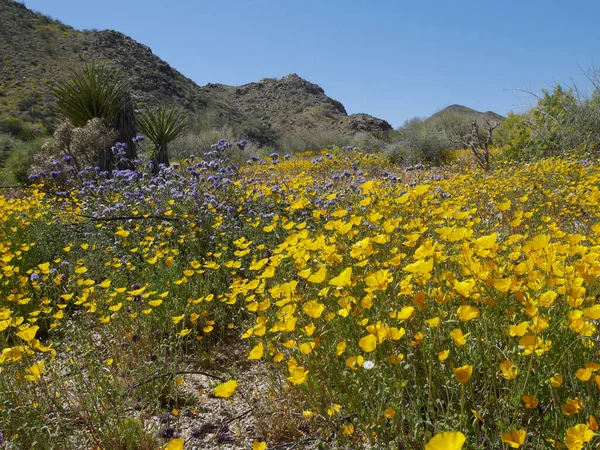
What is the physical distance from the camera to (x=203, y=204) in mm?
5031

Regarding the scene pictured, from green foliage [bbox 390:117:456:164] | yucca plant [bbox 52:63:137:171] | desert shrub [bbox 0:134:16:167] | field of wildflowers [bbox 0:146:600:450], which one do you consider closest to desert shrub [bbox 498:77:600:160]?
green foliage [bbox 390:117:456:164]

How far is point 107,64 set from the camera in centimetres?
3262

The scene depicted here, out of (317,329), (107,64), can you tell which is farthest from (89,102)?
(107,64)

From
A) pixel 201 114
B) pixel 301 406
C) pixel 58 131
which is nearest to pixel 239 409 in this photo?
pixel 301 406

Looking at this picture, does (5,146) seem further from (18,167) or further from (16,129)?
(18,167)

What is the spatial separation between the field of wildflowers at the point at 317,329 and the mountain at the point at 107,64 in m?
22.6

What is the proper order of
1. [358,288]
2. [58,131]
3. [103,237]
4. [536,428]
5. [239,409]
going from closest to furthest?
[536,428] → [358,288] → [239,409] → [103,237] → [58,131]

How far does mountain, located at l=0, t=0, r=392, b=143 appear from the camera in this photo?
27.9 meters

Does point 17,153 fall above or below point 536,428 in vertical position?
above

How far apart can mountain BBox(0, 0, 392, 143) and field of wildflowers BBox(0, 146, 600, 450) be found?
74.0 ft

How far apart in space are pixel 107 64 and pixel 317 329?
36.3 meters

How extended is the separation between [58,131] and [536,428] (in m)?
11.3

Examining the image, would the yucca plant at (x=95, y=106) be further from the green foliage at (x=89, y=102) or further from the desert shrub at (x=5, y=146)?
the desert shrub at (x=5, y=146)

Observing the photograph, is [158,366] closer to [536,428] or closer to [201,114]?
[536,428]
